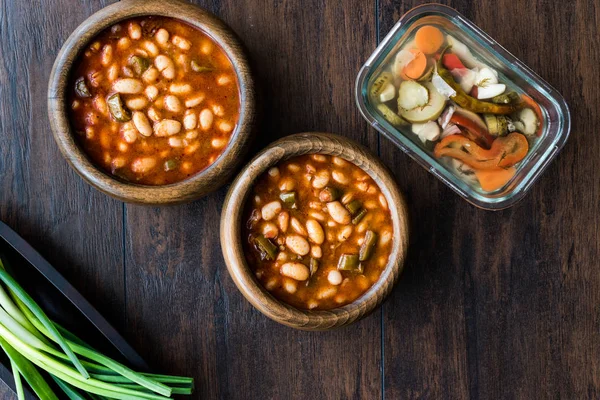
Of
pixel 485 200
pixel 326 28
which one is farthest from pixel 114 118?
pixel 485 200

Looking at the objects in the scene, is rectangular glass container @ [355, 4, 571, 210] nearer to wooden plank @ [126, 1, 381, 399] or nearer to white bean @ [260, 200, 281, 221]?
wooden plank @ [126, 1, 381, 399]

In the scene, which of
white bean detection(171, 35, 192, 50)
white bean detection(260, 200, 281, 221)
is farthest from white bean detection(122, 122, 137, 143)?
white bean detection(260, 200, 281, 221)

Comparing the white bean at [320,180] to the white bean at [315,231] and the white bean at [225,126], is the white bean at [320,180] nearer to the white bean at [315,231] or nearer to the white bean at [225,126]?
the white bean at [315,231]

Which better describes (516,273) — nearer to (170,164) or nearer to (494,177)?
(494,177)

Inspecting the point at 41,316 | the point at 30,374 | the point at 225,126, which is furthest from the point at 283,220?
the point at 30,374

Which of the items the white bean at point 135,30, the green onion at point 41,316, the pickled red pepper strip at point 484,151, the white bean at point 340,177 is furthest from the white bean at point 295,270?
the white bean at point 135,30

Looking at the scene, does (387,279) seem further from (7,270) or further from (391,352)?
(7,270)
